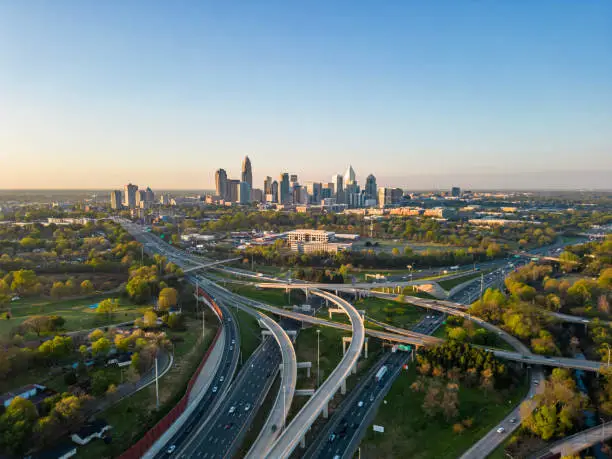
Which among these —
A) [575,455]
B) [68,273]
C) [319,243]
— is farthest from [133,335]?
[319,243]

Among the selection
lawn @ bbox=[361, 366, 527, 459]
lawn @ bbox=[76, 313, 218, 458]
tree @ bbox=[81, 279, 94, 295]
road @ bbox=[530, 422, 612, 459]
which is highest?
tree @ bbox=[81, 279, 94, 295]

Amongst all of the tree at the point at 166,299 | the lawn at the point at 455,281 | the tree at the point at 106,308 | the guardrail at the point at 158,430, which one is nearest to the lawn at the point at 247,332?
the tree at the point at 166,299

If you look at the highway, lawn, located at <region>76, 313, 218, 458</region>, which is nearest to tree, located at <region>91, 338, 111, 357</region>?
lawn, located at <region>76, 313, 218, 458</region>

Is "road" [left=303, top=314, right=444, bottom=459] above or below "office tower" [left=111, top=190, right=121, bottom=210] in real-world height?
below

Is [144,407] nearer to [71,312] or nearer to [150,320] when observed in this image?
[150,320]

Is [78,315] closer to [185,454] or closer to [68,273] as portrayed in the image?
[68,273]

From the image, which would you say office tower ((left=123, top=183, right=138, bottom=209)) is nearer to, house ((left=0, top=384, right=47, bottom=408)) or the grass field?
the grass field
